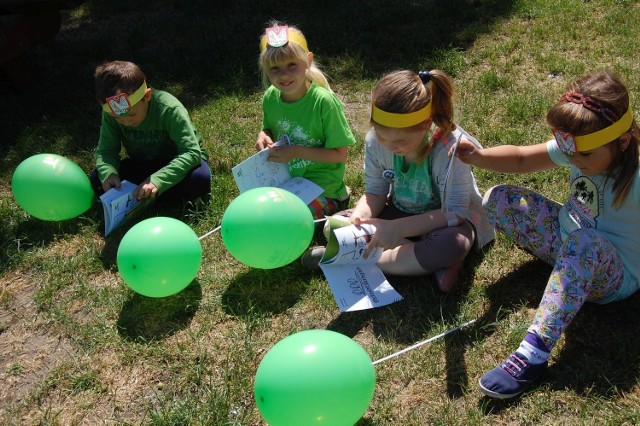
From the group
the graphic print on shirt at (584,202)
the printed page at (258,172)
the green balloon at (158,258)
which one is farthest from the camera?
the printed page at (258,172)

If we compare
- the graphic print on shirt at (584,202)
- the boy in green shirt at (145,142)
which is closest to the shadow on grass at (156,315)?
the boy in green shirt at (145,142)

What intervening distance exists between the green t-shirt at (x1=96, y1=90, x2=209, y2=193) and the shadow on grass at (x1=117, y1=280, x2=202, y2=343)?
0.80m

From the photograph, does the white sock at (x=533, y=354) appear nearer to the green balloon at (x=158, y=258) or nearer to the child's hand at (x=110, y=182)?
the green balloon at (x=158, y=258)

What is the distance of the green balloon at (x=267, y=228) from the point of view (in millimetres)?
2844

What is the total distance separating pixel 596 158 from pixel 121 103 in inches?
99.7

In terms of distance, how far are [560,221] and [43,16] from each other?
5027 mm

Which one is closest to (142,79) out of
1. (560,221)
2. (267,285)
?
(267,285)

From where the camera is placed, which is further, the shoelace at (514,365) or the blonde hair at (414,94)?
the blonde hair at (414,94)

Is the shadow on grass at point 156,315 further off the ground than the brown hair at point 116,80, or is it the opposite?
the brown hair at point 116,80

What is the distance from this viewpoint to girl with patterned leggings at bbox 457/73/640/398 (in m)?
2.29

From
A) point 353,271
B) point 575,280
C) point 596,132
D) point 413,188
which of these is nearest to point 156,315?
point 353,271

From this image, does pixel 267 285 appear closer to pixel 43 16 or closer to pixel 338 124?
pixel 338 124

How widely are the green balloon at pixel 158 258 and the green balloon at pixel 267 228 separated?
21 centimetres

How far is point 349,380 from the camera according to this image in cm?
204
